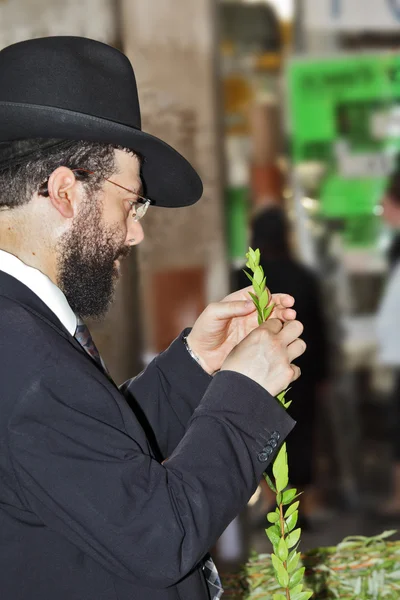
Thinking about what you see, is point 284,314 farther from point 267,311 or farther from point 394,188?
point 394,188

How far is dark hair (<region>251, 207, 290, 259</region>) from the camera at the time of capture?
4.31 meters

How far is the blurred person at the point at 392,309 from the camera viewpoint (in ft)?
14.5

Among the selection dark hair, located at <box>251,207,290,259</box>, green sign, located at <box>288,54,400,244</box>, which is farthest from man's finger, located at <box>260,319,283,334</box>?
green sign, located at <box>288,54,400,244</box>

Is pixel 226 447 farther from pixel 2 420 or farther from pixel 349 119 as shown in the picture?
pixel 349 119

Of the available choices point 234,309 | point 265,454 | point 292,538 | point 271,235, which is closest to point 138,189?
point 234,309

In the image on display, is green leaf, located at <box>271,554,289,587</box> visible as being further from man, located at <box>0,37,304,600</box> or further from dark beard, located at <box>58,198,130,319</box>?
dark beard, located at <box>58,198,130,319</box>

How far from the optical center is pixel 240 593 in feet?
6.81

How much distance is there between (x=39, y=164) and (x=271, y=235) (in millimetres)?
2906

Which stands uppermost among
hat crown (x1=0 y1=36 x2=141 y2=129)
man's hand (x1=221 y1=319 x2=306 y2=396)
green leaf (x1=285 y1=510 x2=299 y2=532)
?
hat crown (x1=0 y1=36 x2=141 y2=129)

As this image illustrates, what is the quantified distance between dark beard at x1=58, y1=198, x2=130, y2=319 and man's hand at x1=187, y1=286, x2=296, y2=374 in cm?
21

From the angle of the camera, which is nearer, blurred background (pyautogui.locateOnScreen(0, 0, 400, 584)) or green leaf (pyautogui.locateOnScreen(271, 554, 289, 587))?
green leaf (pyautogui.locateOnScreen(271, 554, 289, 587))

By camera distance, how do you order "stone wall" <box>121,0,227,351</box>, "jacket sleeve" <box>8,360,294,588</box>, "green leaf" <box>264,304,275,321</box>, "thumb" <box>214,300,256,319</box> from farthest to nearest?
"stone wall" <box>121,0,227,351</box>
"thumb" <box>214,300,256,319</box>
"green leaf" <box>264,304,275,321</box>
"jacket sleeve" <box>8,360,294,588</box>

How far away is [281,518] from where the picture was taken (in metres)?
1.45

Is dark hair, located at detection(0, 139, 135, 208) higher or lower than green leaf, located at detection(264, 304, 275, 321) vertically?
higher
